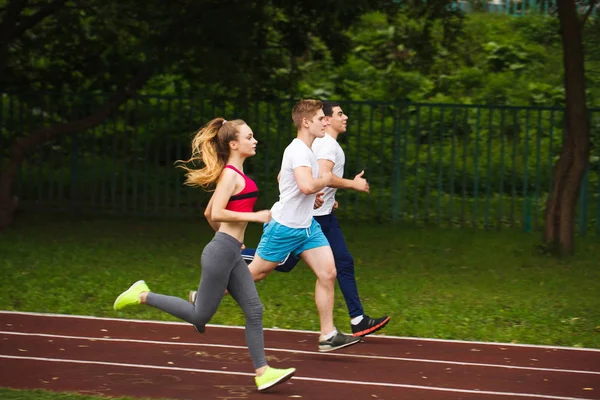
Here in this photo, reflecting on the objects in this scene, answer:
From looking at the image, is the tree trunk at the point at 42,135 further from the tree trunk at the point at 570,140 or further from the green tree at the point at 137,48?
the tree trunk at the point at 570,140

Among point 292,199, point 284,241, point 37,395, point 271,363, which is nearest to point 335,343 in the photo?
point 271,363

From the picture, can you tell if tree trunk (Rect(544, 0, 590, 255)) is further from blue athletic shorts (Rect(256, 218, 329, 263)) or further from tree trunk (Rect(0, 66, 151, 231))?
blue athletic shorts (Rect(256, 218, 329, 263))

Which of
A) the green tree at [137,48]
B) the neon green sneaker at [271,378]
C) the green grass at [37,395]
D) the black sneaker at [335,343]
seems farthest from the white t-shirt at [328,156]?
the green tree at [137,48]

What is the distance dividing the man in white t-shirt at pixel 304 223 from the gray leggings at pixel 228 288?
0.84 metres

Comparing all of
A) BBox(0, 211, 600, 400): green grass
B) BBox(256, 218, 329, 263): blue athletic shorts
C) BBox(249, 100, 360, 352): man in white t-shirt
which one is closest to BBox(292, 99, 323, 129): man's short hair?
BBox(249, 100, 360, 352): man in white t-shirt

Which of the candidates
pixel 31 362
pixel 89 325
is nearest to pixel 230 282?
pixel 31 362

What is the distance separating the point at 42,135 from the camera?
15.2 metres

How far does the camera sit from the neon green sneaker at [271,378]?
6.60 meters

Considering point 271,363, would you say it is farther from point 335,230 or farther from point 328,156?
point 328,156

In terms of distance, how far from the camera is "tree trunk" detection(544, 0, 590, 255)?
1323 cm

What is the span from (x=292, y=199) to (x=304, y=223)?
0.21 metres

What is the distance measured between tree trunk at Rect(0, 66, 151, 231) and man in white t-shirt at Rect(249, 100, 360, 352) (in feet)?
25.6

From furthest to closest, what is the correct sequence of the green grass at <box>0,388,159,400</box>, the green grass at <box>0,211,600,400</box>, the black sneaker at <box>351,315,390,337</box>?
the green grass at <box>0,211,600,400</box> < the black sneaker at <box>351,315,390,337</box> < the green grass at <box>0,388,159,400</box>

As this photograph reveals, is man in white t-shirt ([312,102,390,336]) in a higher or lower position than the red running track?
higher
